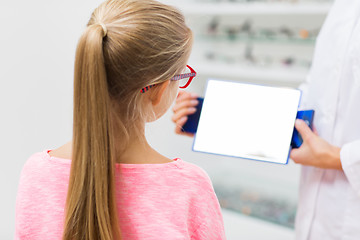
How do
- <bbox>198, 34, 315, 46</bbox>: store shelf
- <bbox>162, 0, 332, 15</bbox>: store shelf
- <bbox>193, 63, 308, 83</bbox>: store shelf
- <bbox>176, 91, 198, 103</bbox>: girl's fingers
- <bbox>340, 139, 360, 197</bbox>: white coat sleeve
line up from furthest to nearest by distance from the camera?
<bbox>198, 34, 315, 46</bbox>: store shelf, <bbox>193, 63, 308, 83</bbox>: store shelf, <bbox>162, 0, 332, 15</bbox>: store shelf, <bbox>176, 91, 198, 103</bbox>: girl's fingers, <bbox>340, 139, 360, 197</bbox>: white coat sleeve

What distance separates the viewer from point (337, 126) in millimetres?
906

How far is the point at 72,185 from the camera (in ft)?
1.74

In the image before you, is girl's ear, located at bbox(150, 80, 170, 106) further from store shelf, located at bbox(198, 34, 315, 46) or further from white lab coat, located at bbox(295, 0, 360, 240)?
store shelf, located at bbox(198, 34, 315, 46)

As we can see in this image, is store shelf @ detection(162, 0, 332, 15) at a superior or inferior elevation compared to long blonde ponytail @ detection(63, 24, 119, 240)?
superior

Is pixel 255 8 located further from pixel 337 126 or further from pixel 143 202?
pixel 143 202

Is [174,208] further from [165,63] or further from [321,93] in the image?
[321,93]

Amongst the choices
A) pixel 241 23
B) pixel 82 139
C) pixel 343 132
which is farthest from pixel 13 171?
pixel 241 23

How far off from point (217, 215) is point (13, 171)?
3.53 feet

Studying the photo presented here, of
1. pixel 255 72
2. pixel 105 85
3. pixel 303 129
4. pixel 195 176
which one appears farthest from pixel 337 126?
pixel 255 72

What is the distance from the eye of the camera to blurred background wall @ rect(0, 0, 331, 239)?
1350 millimetres

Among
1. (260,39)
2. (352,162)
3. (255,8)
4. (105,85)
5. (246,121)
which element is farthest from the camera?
(260,39)

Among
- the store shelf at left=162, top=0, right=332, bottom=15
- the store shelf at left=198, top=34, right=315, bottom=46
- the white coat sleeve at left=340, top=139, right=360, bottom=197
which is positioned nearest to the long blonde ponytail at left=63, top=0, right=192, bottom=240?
the white coat sleeve at left=340, top=139, right=360, bottom=197

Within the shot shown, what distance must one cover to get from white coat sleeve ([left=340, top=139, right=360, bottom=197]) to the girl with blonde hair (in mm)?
409

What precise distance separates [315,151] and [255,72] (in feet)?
3.11
